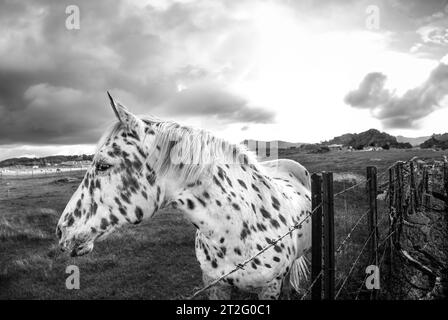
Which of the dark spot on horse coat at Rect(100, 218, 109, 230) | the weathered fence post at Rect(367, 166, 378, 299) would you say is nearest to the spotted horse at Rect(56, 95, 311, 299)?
the dark spot on horse coat at Rect(100, 218, 109, 230)

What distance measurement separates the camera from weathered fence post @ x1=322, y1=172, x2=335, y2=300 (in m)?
2.99

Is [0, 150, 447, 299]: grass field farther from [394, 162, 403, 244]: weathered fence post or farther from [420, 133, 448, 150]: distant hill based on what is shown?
[420, 133, 448, 150]: distant hill

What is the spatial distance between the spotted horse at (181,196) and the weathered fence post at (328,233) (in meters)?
0.49

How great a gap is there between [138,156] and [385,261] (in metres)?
5.18

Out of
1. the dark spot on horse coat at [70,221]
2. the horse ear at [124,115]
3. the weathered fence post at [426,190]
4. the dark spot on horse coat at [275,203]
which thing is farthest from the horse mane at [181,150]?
the weathered fence post at [426,190]

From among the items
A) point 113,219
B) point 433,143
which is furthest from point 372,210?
point 433,143

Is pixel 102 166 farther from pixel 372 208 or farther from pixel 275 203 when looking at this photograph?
pixel 372 208

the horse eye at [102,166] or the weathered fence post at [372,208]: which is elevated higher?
A: the horse eye at [102,166]

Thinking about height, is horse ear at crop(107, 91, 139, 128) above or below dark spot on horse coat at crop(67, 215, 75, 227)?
above

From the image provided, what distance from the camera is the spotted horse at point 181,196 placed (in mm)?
2857

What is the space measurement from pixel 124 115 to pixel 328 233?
2.42m

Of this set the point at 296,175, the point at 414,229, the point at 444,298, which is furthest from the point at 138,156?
the point at 414,229

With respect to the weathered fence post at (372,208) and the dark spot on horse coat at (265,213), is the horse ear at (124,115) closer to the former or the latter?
the dark spot on horse coat at (265,213)

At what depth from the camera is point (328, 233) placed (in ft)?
9.93
